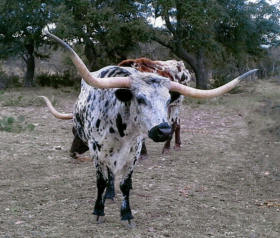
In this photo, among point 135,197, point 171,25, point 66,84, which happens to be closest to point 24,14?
point 66,84

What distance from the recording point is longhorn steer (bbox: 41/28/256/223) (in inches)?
125

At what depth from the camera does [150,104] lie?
3.18 meters

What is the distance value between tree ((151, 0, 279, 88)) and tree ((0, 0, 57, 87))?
471 centimetres

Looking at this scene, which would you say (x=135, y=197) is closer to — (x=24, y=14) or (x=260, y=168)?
(x=260, y=168)

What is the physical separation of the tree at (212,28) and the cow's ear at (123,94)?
1273 centimetres

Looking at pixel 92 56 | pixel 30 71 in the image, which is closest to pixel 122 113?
pixel 92 56

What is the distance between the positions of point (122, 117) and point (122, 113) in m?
0.04

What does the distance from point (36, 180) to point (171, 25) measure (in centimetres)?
1358

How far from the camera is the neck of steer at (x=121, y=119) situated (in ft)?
10.5

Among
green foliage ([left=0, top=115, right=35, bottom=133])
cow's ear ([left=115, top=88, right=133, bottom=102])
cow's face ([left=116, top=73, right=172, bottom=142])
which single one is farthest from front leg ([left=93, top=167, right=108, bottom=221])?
green foliage ([left=0, top=115, right=35, bottom=133])

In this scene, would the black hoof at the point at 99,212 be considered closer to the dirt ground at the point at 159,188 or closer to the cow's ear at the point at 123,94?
the dirt ground at the point at 159,188

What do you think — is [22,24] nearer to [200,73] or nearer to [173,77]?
[200,73]

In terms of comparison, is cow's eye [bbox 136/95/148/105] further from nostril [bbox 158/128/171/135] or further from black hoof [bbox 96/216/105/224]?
black hoof [bbox 96/216/105/224]

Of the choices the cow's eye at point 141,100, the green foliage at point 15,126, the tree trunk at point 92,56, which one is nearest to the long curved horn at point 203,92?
the cow's eye at point 141,100
